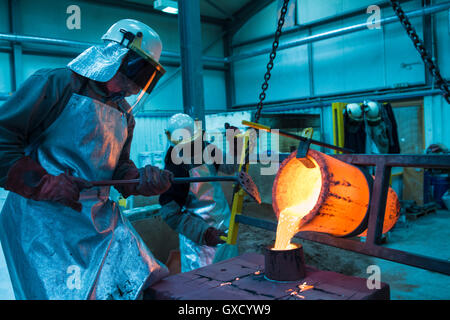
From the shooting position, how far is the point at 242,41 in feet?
39.8

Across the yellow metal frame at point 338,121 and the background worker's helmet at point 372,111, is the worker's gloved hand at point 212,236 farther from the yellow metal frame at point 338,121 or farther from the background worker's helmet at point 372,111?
the background worker's helmet at point 372,111

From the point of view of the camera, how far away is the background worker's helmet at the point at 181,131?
302cm

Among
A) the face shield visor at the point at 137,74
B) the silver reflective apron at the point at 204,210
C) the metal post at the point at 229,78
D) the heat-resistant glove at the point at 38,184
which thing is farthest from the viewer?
the metal post at the point at 229,78

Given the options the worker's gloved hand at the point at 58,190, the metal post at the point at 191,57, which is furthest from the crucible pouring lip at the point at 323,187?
the metal post at the point at 191,57

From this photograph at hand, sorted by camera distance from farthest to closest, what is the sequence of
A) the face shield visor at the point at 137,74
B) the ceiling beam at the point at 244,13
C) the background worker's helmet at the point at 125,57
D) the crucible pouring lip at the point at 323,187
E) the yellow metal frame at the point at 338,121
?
the ceiling beam at the point at 244,13 < the yellow metal frame at the point at 338,121 < the face shield visor at the point at 137,74 < the background worker's helmet at the point at 125,57 < the crucible pouring lip at the point at 323,187

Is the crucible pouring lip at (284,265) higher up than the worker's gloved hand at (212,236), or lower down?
higher up

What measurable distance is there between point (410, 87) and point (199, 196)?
7.30 meters

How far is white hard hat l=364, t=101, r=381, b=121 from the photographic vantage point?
18.4 feet

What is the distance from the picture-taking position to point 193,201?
2969 millimetres

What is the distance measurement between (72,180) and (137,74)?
1.92 ft

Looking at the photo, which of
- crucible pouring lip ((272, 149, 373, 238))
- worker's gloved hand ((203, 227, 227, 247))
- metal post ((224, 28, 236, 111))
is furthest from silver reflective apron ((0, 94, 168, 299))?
metal post ((224, 28, 236, 111))

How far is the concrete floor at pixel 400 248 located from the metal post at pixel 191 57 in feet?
6.30

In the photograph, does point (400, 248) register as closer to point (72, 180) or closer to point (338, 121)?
point (338, 121)

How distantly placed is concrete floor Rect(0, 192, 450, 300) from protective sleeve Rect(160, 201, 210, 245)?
1.12 metres
